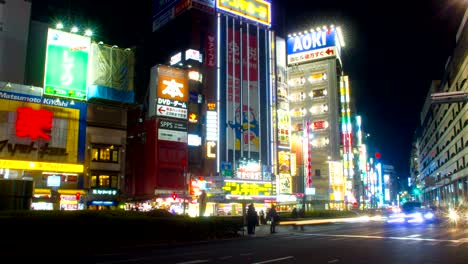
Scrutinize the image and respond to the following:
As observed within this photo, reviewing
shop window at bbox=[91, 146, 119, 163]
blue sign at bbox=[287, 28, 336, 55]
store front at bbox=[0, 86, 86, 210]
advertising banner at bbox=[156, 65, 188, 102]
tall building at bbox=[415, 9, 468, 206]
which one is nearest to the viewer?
store front at bbox=[0, 86, 86, 210]

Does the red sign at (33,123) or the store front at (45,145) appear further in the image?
the red sign at (33,123)

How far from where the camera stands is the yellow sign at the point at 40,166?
150ft

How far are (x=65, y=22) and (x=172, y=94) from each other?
18629mm

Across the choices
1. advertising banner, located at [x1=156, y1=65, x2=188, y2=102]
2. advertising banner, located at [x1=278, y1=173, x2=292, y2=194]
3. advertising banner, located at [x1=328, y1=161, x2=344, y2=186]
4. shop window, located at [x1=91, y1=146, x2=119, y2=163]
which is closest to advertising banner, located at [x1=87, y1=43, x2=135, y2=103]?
shop window, located at [x1=91, y1=146, x2=119, y2=163]

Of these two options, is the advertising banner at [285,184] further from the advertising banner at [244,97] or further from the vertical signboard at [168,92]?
the vertical signboard at [168,92]

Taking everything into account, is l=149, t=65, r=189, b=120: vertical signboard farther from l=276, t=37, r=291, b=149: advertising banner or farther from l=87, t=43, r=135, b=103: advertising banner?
l=276, t=37, r=291, b=149: advertising banner

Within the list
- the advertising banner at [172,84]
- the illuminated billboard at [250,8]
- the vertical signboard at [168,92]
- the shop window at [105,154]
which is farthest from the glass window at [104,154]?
the illuminated billboard at [250,8]

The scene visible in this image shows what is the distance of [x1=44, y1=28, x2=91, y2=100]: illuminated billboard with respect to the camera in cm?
4975

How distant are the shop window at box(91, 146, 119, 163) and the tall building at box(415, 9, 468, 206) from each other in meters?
45.5

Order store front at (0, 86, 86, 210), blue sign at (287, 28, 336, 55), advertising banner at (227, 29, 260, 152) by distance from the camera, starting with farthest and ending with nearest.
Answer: blue sign at (287, 28, 336, 55)
advertising banner at (227, 29, 260, 152)
store front at (0, 86, 86, 210)

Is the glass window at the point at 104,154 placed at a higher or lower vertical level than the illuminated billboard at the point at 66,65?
lower

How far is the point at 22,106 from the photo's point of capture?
47750 mm

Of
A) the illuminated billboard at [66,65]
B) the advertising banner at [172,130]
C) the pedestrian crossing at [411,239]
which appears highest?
the illuminated billboard at [66,65]

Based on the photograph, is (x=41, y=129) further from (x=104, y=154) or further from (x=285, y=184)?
(x=285, y=184)
